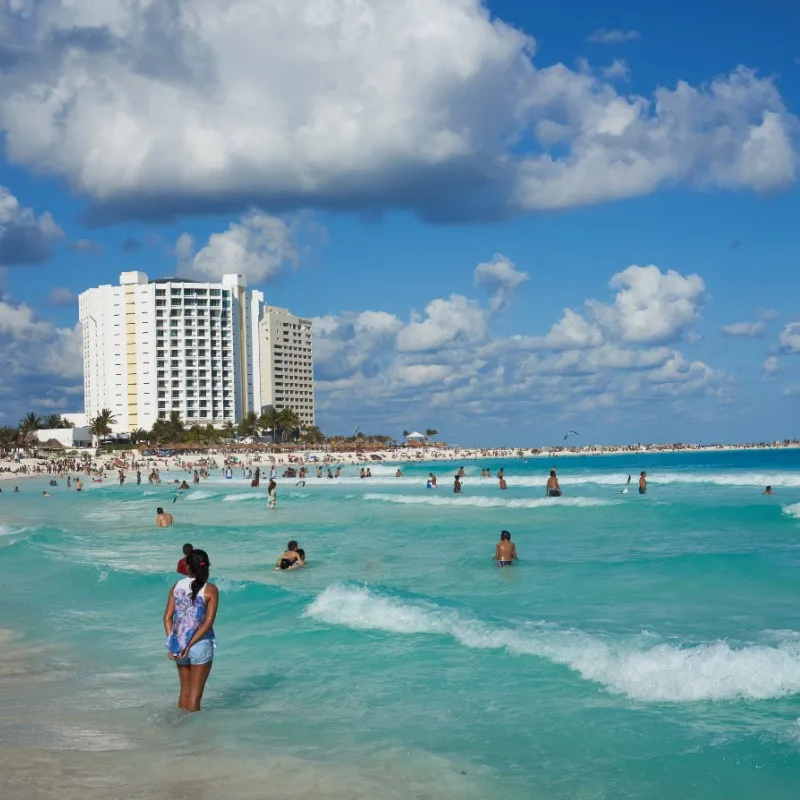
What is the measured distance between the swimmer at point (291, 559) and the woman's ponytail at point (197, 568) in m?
11.9

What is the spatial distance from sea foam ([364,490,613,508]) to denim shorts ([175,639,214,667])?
3049 cm

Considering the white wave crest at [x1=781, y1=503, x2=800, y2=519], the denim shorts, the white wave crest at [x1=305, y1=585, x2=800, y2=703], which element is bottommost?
the white wave crest at [x1=781, y1=503, x2=800, y2=519]

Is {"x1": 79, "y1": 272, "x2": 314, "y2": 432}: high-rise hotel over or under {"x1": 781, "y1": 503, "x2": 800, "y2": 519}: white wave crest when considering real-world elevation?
over

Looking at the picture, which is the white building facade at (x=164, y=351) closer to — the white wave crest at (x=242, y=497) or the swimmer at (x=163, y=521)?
the white wave crest at (x=242, y=497)

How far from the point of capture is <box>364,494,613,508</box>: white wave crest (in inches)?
1508

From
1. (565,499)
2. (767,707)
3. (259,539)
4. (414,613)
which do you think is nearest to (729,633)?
(767,707)

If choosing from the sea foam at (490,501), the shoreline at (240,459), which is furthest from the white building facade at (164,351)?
the sea foam at (490,501)

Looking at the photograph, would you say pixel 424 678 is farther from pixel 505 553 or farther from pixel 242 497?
pixel 242 497

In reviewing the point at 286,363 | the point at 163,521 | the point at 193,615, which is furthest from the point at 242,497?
the point at 286,363

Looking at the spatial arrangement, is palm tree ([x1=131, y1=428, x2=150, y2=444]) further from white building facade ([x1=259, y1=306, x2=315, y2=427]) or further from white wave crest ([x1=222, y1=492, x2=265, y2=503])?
white wave crest ([x1=222, y1=492, x2=265, y2=503])

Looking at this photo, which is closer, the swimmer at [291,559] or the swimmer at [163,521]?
the swimmer at [291,559]

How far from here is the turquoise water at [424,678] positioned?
705 centimetres

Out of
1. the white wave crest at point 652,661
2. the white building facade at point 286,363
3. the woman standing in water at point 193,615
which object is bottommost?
the white wave crest at point 652,661

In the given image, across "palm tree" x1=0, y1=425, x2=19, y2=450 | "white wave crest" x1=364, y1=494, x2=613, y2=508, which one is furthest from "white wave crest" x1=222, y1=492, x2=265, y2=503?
"palm tree" x1=0, y1=425, x2=19, y2=450
